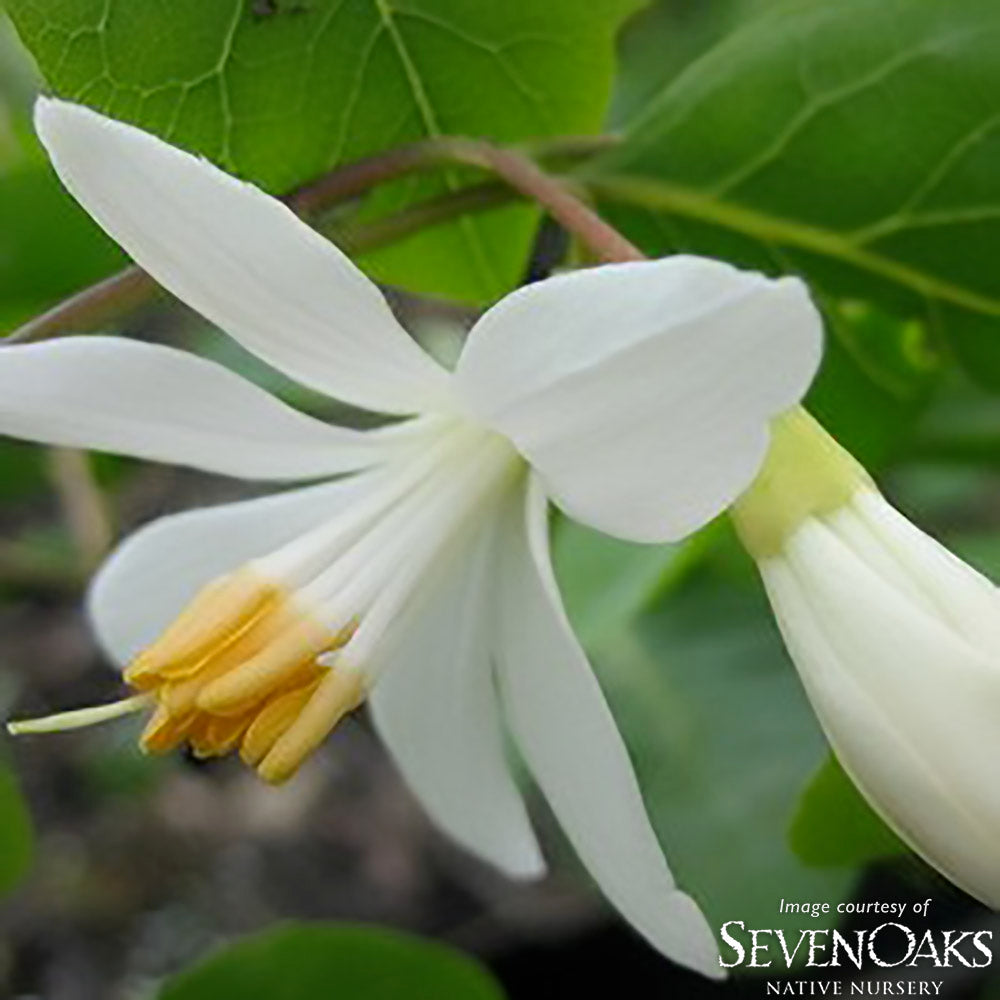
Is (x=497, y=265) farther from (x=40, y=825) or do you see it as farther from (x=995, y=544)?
(x=40, y=825)

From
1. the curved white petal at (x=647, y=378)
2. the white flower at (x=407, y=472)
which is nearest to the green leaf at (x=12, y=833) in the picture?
the white flower at (x=407, y=472)

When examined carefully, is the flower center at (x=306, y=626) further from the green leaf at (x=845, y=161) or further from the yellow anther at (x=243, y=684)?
the green leaf at (x=845, y=161)

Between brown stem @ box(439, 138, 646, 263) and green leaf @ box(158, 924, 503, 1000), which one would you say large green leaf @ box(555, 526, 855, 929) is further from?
brown stem @ box(439, 138, 646, 263)

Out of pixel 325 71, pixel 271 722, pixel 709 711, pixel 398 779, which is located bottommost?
pixel 398 779

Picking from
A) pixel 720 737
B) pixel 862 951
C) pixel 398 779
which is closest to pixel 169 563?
pixel 720 737

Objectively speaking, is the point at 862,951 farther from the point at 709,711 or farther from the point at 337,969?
the point at 337,969

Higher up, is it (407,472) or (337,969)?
(407,472)
